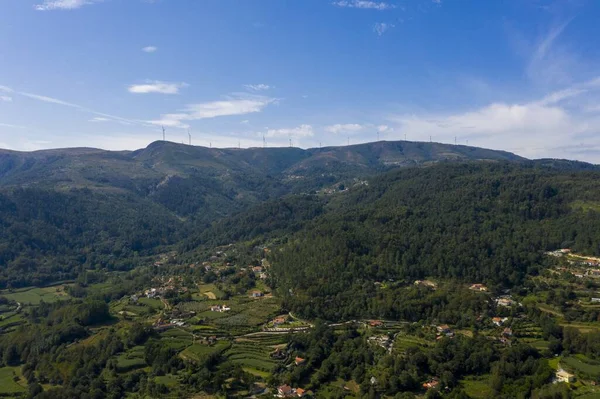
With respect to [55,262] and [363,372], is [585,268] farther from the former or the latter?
[55,262]

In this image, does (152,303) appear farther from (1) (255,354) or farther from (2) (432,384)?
(2) (432,384)

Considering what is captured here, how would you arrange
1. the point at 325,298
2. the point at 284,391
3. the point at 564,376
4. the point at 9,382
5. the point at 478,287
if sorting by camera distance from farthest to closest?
the point at 478,287, the point at 325,298, the point at 9,382, the point at 564,376, the point at 284,391

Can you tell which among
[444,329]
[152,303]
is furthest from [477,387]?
[152,303]

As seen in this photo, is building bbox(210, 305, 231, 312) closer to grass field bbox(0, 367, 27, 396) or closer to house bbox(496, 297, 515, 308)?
grass field bbox(0, 367, 27, 396)

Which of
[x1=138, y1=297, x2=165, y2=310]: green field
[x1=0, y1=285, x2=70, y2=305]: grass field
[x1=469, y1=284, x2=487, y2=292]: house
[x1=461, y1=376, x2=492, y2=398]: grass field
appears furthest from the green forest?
[x1=469, y1=284, x2=487, y2=292]: house

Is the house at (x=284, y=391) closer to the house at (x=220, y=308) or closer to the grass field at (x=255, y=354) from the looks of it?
the grass field at (x=255, y=354)

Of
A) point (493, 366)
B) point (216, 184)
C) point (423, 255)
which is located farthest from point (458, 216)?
point (216, 184)
